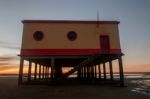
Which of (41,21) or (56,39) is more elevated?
(41,21)

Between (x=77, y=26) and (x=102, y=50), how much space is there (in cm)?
384

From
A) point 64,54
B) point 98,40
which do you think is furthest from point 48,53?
point 98,40

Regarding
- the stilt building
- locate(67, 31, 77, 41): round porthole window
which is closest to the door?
the stilt building

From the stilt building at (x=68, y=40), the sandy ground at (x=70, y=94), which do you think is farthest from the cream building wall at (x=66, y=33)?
the sandy ground at (x=70, y=94)

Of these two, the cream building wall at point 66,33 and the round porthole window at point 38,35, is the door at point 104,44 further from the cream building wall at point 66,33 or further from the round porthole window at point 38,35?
the round porthole window at point 38,35

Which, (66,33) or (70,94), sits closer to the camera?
(70,94)

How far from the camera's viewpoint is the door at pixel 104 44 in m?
20.5

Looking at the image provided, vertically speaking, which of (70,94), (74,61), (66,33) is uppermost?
(66,33)

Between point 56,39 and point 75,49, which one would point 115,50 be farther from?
point 56,39

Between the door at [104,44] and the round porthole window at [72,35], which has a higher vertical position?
the round porthole window at [72,35]

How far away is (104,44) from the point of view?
20609mm

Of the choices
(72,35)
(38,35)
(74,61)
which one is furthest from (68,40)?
(74,61)

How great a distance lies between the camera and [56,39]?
20.5 meters

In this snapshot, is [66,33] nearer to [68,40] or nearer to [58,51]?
[68,40]
